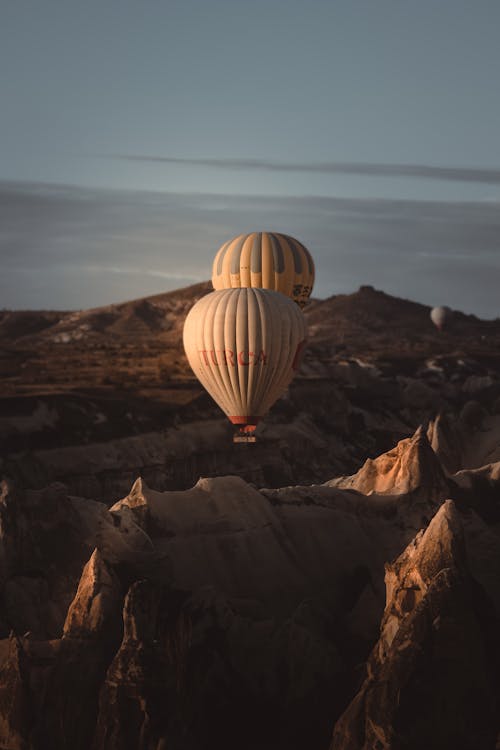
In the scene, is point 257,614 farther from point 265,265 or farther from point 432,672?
point 265,265

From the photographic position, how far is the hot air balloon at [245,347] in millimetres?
65188

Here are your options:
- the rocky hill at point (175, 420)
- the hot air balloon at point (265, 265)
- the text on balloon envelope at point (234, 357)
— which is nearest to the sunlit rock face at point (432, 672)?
the text on balloon envelope at point (234, 357)

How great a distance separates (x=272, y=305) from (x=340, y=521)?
2699cm

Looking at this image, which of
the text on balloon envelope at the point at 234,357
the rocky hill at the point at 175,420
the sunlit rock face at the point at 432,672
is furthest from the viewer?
the rocky hill at the point at 175,420

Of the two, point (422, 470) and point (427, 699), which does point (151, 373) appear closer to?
point (422, 470)

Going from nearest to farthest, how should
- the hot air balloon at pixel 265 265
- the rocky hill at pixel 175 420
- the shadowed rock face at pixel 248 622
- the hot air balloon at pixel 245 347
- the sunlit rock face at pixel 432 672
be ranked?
the sunlit rock face at pixel 432 672
the shadowed rock face at pixel 248 622
the hot air balloon at pixel 245 347
the rocky hill at pixel 175 420
the hot air balloon at pixel 265 265

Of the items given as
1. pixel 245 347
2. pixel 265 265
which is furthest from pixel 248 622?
pixel 265 265

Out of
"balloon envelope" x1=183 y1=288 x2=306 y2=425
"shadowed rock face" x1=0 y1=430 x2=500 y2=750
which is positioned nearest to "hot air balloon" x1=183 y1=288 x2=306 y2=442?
"balloon envelope" x1=183 y1=288 x2=306 y2=425

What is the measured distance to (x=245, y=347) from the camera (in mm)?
65000

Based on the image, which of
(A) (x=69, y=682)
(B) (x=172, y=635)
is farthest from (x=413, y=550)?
(A) (x=69, y=682)

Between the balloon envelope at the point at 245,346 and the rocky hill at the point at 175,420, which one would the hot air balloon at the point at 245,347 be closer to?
the balloon envelope at the point at 245,346

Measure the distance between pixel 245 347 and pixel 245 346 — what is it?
5 cm

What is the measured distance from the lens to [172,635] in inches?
1234

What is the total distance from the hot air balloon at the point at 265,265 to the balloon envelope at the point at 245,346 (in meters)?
10.1
